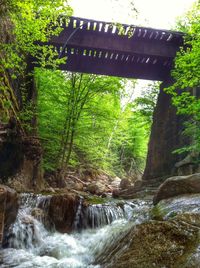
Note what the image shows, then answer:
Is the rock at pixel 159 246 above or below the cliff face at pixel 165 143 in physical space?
below

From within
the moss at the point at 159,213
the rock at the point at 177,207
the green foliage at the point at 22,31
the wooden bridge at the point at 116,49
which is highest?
the wooden bridge at the point at 116,49

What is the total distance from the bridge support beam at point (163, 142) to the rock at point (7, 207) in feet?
29.7

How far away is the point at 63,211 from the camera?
889cm

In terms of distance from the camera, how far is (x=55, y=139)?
15492 mm

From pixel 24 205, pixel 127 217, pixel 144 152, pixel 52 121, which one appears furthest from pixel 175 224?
pixel 144 152

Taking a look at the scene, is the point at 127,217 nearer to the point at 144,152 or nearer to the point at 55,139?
the point at 55,139

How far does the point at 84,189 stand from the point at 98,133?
3.31 m

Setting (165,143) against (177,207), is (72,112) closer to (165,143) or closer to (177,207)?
(165,143)

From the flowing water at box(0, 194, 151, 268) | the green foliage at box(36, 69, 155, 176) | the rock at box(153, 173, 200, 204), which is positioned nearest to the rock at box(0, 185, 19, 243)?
the flowing water at box(0, 194, 151, 268)

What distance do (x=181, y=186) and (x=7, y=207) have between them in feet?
16.1

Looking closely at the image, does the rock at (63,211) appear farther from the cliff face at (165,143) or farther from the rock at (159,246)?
the cliff face at (165,143)

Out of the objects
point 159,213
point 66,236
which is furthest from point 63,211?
point 159,213

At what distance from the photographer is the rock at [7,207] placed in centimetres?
616

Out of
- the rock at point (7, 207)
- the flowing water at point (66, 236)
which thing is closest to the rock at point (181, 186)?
the flowing water at point (66, 236)
